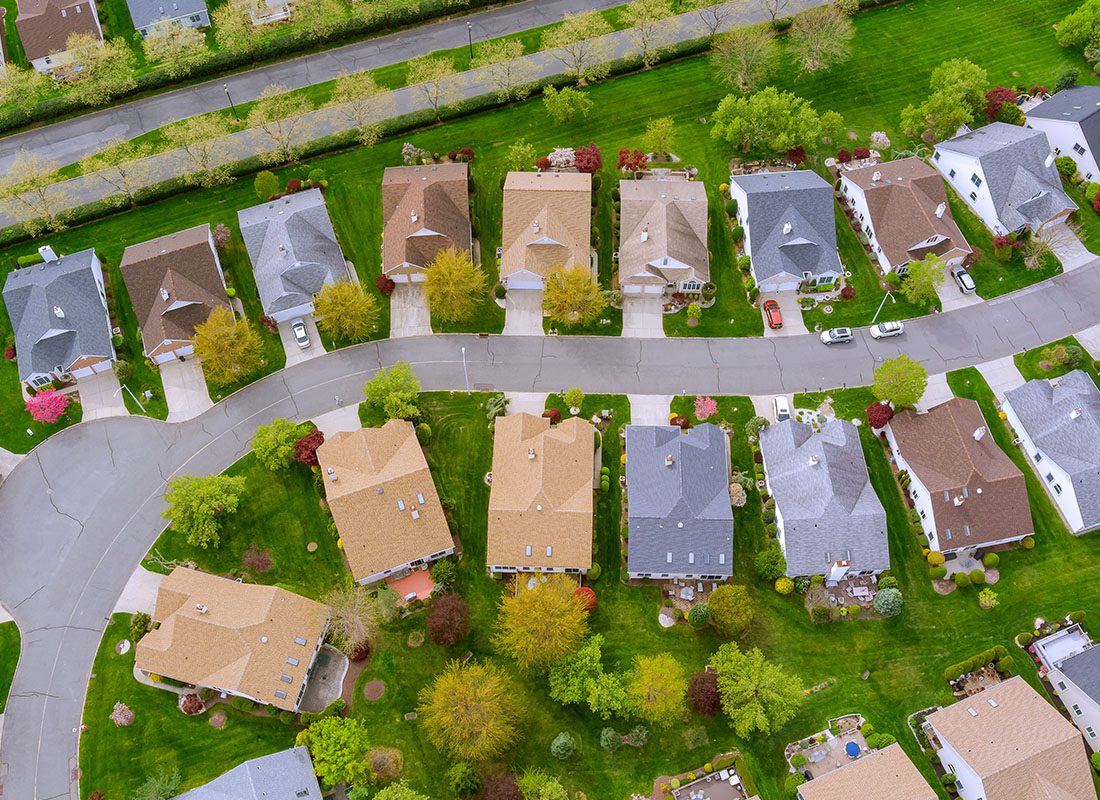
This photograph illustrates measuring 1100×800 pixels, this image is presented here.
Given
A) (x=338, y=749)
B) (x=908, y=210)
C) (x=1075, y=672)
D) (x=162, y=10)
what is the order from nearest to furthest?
1. (x=338, y=749)
2. (x=1075, y=672)
3. (x=908, y=210)
4. (x=162, y=10)

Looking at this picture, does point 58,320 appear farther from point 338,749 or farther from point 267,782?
point 338,749

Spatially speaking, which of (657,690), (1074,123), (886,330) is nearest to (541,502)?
(657,690)

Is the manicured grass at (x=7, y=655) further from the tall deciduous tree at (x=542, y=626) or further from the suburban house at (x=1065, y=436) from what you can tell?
the suburban house at (x=1065, y=436)

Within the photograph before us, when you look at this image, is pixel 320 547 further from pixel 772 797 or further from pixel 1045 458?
pixel 1045 458

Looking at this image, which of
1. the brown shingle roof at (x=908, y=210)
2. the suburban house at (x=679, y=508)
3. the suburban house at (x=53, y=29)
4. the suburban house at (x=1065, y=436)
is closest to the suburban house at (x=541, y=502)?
the suburban house at (x=679, y=508)

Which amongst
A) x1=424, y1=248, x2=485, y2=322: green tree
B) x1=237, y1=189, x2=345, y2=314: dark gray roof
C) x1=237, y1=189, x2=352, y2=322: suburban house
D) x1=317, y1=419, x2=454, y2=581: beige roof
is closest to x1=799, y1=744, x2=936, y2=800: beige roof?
x1=317, y1=419, x2=454, y2=581: beige roof
